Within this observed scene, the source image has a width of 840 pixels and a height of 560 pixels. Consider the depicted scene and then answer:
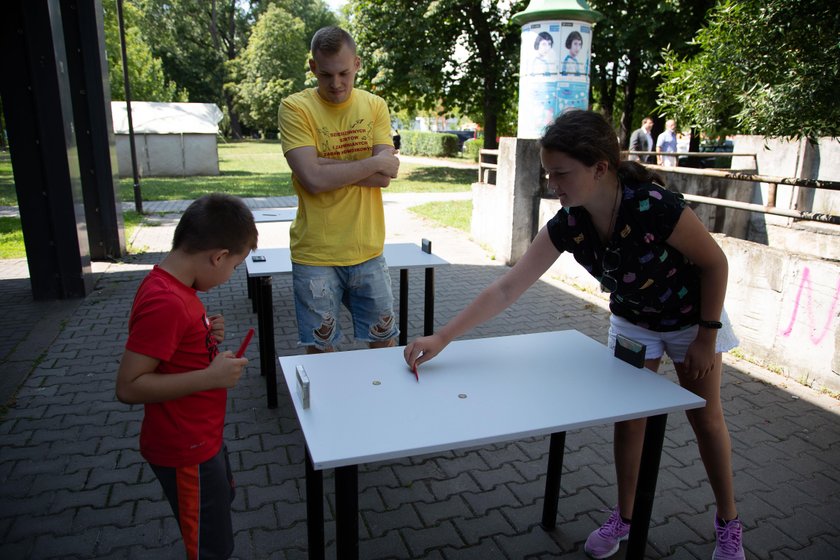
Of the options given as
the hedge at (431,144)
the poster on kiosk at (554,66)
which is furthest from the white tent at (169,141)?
the poster on kiosk at (554,66)

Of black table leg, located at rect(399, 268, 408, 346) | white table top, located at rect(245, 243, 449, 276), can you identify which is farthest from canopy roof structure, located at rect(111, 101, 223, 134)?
black table leg, located at rect(399, 268, 408, 346)

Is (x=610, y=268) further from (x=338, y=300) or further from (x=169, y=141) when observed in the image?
(x=169, y=141)

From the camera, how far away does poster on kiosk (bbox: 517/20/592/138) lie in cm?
782

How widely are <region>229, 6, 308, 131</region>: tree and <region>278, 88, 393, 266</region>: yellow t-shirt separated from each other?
41.7m

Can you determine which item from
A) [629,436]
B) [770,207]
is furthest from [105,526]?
[770,207]

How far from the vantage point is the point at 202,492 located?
6.13ft

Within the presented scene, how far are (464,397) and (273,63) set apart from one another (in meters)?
45.2

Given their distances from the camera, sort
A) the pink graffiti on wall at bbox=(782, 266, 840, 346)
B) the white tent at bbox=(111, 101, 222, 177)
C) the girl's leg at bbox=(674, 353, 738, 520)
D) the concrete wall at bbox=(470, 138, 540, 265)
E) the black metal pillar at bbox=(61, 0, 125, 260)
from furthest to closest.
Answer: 1. the white tent at bbox=(111, 101, 222, 177)
2. the concrete wall at bbox=(470, 138, 540, 265)
3. the black metal pillar at bbox=(61, 0, 125, 260)
4. the pink graffiti on wall at bbox=(782, 266, 840, 346)
5. the girl's leg at bbox=(674, 353, 738, 520)

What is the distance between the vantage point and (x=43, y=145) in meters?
5.93

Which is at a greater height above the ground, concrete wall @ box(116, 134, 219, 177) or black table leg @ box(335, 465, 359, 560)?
concrete wall @ box(116, 134, 219, 177)

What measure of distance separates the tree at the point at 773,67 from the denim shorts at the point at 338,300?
8.39ft

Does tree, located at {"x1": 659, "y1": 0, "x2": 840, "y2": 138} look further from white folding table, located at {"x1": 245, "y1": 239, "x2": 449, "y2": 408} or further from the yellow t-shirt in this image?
the yellow t-shirt

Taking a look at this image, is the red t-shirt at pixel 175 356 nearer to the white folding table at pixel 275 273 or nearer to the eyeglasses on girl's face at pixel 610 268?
the eyeglasses on girl's face at pixel 610 268

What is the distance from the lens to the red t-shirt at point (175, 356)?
1.66 metres
